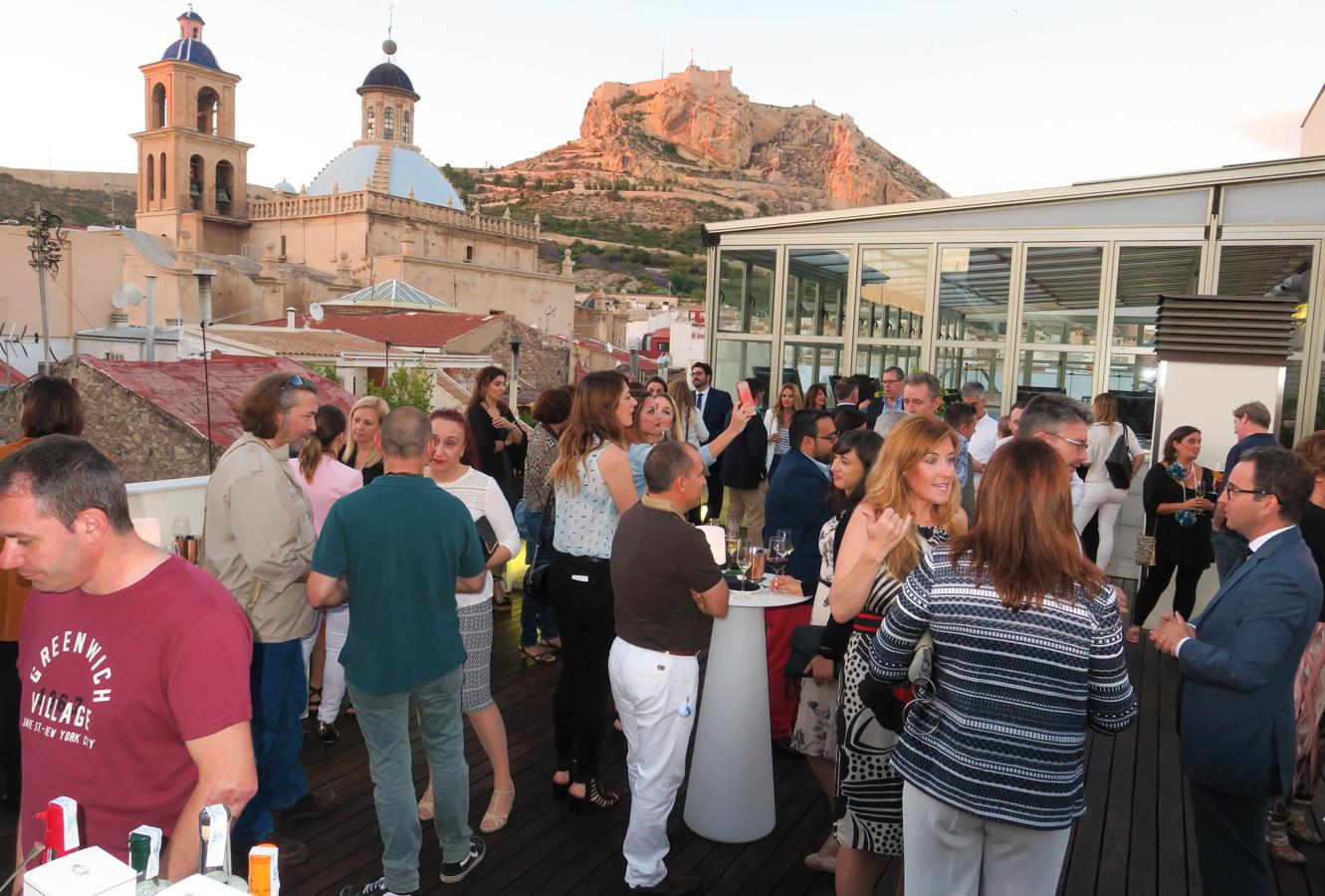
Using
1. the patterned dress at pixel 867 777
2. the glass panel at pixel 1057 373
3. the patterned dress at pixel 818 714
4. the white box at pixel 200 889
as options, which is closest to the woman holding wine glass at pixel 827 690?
the patterned dress at pixel 818 714

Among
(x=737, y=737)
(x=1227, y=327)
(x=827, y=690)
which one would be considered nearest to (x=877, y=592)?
(x=827, y=690)

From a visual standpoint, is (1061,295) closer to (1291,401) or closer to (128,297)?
(1291,401)

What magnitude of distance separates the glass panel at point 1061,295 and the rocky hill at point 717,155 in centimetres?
11171

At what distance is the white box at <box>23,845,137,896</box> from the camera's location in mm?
1331

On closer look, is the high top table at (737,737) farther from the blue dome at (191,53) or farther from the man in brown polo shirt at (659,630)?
the blue dome at (191,53)

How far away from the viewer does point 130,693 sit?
1.76 meters

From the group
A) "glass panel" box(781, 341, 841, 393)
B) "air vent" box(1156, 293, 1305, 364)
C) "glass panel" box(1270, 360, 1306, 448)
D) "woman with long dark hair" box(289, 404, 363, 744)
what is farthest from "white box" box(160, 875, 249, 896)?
"glass panel" box(1270, 360, 1306, 448)

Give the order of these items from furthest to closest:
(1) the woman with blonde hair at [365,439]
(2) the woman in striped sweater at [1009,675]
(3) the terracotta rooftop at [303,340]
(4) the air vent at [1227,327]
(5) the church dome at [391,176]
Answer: (5) the church dome at [391,176]
(3) the terracotta rooftop at [303,340]
(4) the air vent at [1227,327]
(1) the woman with blonde hair at [365,439]
(2) the woman in striped sweater at [1009,675]

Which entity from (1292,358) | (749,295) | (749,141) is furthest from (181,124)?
(749,141)

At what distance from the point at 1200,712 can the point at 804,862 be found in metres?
1.66

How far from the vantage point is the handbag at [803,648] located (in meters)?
3.29

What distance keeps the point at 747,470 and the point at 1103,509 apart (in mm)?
2929

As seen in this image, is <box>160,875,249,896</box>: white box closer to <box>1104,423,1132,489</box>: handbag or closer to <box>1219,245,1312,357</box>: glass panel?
<box>1104,423,1132,489</box>: handbag

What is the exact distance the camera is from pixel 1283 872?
372 cm
